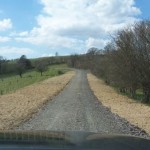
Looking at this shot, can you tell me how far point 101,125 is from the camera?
62.2 feet

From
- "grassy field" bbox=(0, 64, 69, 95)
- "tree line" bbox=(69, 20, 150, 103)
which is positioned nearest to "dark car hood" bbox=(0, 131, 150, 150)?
"tree line" bbox=(69, 20, 150, 103)

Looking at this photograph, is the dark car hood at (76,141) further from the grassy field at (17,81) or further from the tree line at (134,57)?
the grassy field at (17,81)

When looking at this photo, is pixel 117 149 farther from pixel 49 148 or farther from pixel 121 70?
pixel 121 70

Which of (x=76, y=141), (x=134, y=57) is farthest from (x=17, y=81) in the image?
(x=76, y=141)

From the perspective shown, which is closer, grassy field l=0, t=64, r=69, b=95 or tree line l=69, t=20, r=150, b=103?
tree line l=69, t=20, r=150, b=103

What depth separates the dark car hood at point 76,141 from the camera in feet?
13.5

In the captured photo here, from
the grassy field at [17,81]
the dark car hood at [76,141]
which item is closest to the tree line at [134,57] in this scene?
the grassy field at [17,81]

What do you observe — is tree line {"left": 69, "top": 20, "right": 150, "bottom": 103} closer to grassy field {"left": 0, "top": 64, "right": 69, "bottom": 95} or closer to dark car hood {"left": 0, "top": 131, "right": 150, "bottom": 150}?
grassy field {"left": 0, "top": 64, "right": 69, "bottom": 95}

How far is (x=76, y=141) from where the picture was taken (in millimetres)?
4344

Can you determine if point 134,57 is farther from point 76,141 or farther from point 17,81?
point 17,81

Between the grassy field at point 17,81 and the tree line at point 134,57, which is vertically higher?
the tree line at point 134,57

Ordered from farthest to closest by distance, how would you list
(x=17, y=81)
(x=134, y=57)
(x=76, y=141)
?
(x=17, y=81)
(x=134, y=57)
(x=76, y=141)

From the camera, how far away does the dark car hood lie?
13.5 ft

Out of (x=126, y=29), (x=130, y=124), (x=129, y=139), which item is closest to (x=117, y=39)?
(x=126, y=29)
